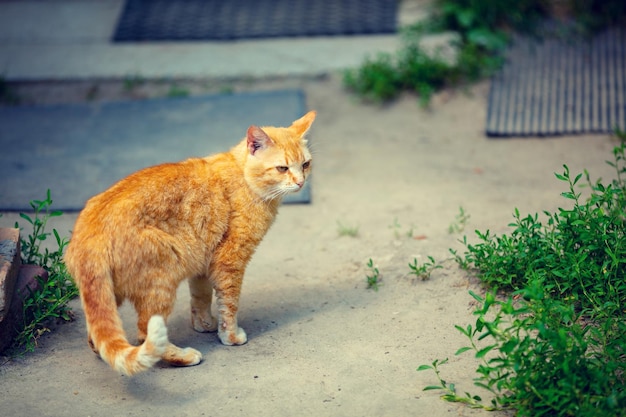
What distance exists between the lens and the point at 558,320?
3.59 meters

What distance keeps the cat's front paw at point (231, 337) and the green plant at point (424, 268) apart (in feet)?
3.37

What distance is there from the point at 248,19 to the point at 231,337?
4.89m

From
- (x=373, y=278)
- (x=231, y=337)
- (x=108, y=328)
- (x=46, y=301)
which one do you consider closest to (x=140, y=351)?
(x=108, y=328)

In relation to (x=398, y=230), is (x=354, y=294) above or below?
below

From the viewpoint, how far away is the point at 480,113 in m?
6.94

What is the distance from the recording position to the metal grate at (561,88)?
21.7 feet

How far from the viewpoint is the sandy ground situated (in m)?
3.52

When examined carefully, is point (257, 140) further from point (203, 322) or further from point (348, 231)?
point (348, 231)

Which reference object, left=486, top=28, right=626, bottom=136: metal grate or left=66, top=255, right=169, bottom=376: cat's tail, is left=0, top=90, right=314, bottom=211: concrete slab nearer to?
left=486, top=28, right=626, bottom=136: metal grate

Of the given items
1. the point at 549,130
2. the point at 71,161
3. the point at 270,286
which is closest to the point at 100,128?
the point at 71,161

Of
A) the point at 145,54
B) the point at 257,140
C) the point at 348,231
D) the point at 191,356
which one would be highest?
the point at 145,54

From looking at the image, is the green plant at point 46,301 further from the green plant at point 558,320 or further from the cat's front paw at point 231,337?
the green plant at point 558,320

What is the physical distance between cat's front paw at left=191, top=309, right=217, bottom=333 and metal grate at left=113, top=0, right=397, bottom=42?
169 inches

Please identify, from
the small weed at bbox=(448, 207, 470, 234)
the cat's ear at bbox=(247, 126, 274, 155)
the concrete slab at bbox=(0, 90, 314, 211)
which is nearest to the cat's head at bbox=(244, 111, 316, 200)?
the cat's ear at bbox=(247, 126, 274, 155)
